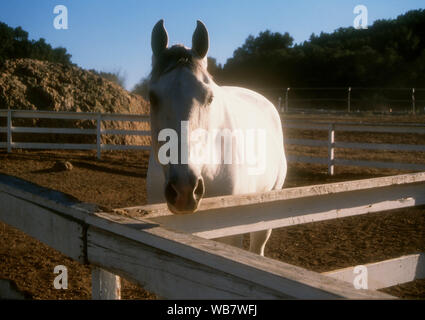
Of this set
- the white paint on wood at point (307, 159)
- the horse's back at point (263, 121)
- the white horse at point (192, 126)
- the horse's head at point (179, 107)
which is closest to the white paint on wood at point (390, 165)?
the white paint on wood at point (307, 159)

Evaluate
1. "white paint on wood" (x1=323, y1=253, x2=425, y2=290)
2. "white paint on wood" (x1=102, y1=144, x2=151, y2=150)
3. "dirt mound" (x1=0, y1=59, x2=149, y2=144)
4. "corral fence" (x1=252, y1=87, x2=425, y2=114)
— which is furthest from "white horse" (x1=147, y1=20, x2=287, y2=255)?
"corral fence" (x1=252, y1=87, x2=425, y2=114)

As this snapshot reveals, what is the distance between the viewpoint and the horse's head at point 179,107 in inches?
72.8

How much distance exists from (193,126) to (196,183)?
0.36 m

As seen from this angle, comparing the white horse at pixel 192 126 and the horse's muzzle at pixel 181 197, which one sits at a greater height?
the white horse at pixel 192 126

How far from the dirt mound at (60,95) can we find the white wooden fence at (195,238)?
11.8 metres

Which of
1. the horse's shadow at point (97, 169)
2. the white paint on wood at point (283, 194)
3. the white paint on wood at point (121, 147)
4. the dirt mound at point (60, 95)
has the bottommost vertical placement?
the horse's shadow at point (97, 169)

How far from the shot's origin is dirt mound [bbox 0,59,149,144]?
44.0 ft

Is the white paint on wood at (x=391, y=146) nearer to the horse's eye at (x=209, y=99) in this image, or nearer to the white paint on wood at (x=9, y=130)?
the horse's eye at (x=209, y=99)

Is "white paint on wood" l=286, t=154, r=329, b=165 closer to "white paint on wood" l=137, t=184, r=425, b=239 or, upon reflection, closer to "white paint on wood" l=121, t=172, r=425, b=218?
"white paint on wood" l=137, t=184, r=425, b=239

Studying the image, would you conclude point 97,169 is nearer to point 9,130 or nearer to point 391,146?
point 9,130

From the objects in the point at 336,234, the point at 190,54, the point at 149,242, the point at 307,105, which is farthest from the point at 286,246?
the point at 307,105

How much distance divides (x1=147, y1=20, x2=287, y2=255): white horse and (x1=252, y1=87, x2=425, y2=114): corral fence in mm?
22753

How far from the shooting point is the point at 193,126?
82.5 inches
